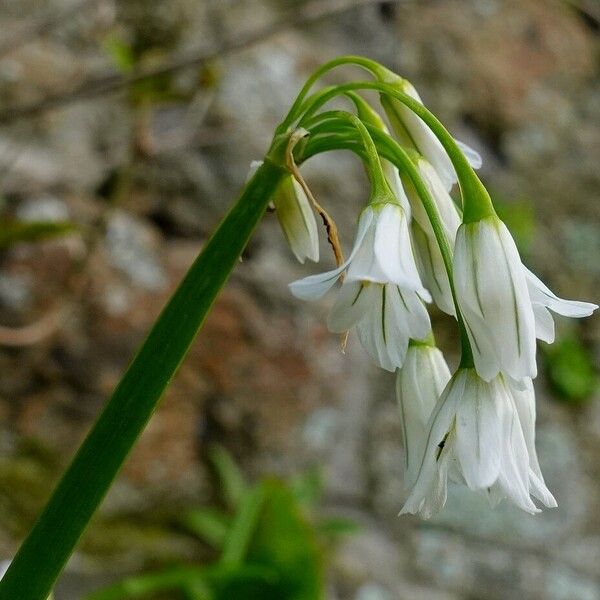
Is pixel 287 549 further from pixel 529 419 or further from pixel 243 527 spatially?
pixel 529 419

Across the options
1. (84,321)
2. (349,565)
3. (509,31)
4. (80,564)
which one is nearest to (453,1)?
(509,31)

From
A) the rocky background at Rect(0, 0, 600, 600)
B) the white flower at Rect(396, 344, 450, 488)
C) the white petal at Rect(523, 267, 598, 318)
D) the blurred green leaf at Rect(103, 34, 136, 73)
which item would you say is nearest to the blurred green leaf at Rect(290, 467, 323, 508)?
the rocky background at Rect(0, 0, 600, 600)

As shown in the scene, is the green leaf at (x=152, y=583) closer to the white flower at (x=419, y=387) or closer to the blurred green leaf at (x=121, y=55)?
the white flower at (x=419, y=387)

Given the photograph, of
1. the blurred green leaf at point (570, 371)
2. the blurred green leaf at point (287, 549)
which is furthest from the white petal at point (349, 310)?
the blurred green leaf at point (570, 371)

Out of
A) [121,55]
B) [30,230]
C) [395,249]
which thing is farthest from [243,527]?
[395,249]

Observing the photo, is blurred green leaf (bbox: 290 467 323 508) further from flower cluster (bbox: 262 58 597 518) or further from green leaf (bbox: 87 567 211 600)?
flower cluster (bbox: 262 58 597 518)
